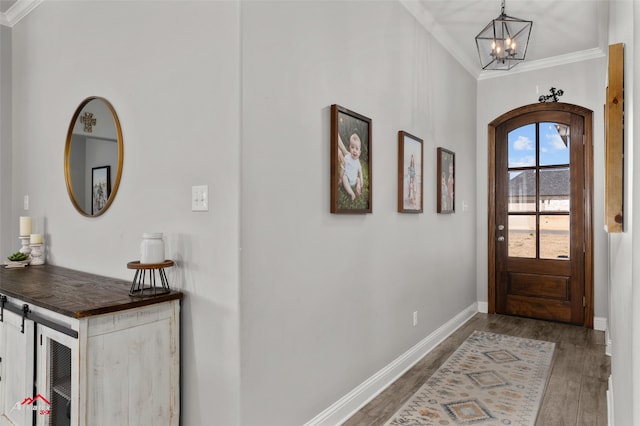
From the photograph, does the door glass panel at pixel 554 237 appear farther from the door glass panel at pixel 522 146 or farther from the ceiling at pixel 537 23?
the ceiling at pixel 537 23

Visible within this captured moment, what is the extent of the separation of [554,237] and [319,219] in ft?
10.8

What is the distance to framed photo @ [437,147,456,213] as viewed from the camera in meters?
3.59

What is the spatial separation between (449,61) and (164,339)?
136 inches

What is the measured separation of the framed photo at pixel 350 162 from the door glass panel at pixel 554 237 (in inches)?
109

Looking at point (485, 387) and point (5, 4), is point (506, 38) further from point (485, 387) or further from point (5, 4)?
point (5, 4)

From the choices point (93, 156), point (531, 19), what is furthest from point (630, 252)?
point (531, 19)

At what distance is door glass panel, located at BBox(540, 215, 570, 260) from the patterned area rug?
1.11 metres

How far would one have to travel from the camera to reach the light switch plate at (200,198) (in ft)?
5.72

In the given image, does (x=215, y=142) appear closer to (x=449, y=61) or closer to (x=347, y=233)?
(x=347, y=233)

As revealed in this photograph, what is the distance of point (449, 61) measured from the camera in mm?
3852

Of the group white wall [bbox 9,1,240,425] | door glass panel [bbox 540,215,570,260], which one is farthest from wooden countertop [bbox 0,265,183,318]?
door glass panel [bbox 540,215,570,260]

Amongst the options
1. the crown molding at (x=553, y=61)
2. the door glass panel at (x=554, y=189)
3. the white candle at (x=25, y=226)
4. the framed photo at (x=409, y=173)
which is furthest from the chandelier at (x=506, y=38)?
the white candle at (x=25, y=226)

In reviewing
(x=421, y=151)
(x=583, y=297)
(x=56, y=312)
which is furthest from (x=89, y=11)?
(x=583, y=297)

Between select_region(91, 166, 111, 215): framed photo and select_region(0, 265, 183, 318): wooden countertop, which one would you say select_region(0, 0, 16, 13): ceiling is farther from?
select_region(0, 265, 183, 318): wooden countertop
